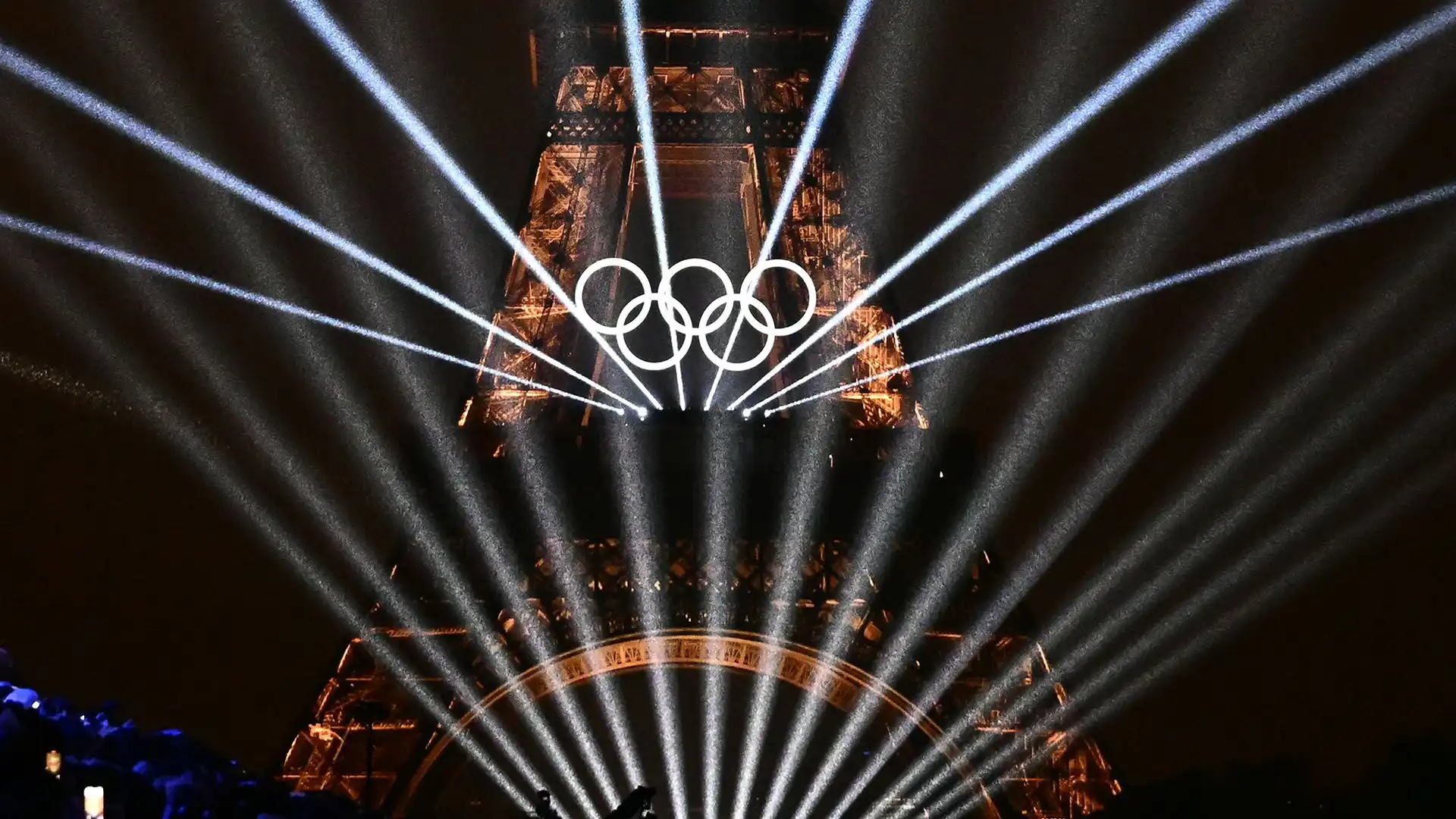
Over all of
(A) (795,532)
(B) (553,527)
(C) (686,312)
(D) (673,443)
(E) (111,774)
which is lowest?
(E) (111,774)

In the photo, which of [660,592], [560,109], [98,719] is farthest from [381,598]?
[98,719]

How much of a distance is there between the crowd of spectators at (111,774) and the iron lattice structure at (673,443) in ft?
35.8

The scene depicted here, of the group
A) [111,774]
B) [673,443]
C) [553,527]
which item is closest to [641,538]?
[553,527]

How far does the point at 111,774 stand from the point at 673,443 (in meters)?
20.1

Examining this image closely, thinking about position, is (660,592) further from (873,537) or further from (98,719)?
(98,719)

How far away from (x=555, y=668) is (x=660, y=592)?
196cm

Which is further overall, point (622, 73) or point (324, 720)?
point (622, 73)

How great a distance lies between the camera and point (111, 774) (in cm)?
930

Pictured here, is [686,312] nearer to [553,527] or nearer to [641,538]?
[641,538]

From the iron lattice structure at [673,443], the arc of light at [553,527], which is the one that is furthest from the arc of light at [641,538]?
the arc of light at [553,527]

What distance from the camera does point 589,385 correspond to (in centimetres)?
3167

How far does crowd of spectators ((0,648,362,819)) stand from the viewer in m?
8.52

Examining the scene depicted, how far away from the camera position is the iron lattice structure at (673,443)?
2508 cm

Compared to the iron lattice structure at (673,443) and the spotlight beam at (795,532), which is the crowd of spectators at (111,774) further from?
the spotlight beam at (795,532)
